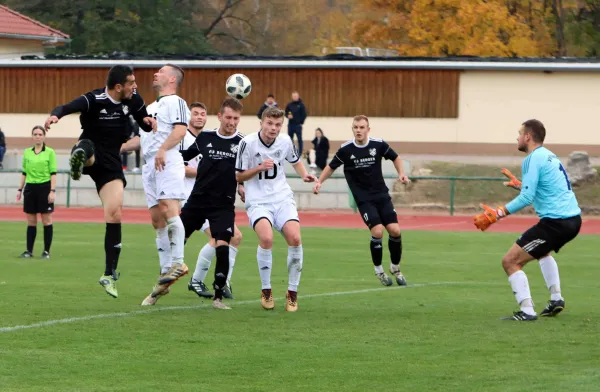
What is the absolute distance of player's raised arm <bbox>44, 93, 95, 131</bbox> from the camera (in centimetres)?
1063

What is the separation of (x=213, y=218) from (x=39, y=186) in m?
7.12

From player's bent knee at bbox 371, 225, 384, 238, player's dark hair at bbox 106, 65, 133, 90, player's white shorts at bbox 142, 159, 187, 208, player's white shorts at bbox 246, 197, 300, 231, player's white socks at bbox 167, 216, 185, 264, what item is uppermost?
player's dark hair at bbox 106, 65, 133, 90

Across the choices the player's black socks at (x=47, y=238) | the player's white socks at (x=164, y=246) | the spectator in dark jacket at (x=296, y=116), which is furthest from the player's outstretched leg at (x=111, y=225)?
the spectator in dark jacket at (x=296, y=116)

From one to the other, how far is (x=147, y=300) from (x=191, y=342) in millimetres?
2532

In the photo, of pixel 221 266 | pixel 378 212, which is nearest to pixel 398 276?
pixel 378 212

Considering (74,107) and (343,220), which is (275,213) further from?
(343,220)

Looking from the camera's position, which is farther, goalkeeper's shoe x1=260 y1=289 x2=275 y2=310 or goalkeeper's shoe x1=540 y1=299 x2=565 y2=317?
goalkeeper's shoe x1=260 y1=289 x2=275 y2=310

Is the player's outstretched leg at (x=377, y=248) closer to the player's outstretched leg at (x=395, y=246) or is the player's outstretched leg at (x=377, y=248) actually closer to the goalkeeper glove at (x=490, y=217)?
the player's outstretched leg at (x=395, y=246)

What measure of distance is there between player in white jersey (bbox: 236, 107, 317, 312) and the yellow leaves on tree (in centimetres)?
3658

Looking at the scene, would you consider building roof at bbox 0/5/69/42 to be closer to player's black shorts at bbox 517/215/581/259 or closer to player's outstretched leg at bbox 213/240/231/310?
player's outstretched leg at bbox 213/240/231/310

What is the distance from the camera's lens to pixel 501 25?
155 feet

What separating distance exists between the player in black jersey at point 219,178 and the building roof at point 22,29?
123ft

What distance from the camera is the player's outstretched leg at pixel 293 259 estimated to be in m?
11.5

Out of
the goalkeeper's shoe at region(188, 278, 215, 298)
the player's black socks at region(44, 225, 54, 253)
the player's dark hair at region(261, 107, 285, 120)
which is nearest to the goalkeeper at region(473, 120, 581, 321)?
the player's dark hair at region(261, 107, 285, 120)
